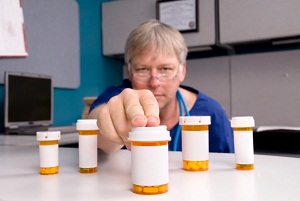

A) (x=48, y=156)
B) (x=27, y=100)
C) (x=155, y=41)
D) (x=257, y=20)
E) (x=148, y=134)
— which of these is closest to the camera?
(x=148, y=134)

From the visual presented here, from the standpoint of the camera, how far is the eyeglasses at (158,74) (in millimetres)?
1212

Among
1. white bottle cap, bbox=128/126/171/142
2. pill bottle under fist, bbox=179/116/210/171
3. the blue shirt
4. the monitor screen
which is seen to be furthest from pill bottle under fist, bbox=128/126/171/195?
the monitor screen

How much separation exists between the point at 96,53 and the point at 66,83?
17.5 inches

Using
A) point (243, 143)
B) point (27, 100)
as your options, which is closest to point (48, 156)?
point (243, 143)

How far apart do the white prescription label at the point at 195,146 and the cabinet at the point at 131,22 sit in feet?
5.36

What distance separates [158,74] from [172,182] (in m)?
0.74

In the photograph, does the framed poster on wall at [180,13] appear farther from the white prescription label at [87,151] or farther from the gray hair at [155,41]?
the white prescription label at [87,151]

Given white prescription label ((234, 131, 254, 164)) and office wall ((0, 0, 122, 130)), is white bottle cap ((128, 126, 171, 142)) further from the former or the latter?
office wall ((0, 0, 122, 130))

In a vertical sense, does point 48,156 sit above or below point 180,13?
below

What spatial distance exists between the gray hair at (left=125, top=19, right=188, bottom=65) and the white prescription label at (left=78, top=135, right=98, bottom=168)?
0.63 m

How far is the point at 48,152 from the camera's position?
62 centimetres

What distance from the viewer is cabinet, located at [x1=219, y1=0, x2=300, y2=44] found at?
6.37 ft

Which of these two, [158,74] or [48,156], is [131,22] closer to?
[158,74]

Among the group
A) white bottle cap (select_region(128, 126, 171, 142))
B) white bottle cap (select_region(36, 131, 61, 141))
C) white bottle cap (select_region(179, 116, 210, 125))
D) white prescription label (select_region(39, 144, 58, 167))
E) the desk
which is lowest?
the desk
